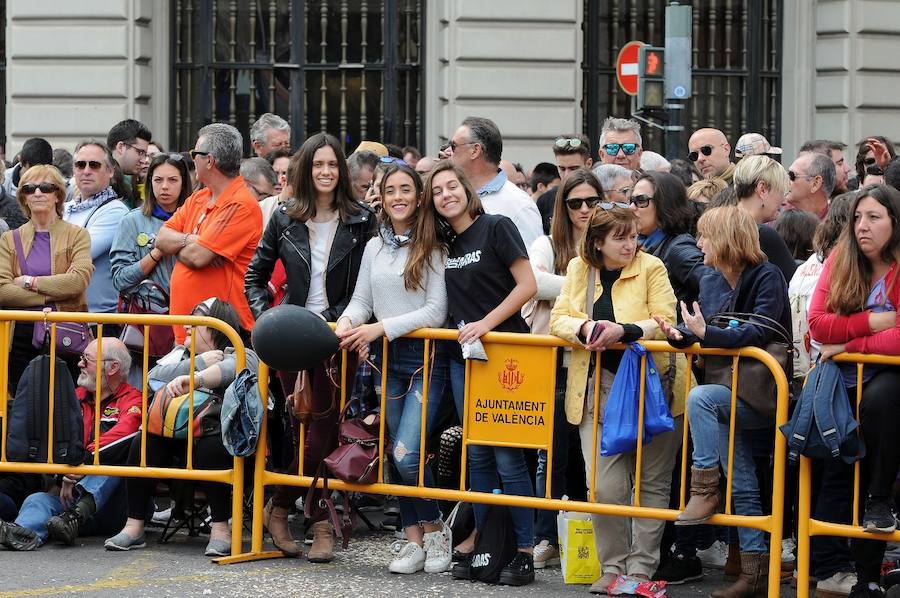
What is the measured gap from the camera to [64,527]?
8148 mm

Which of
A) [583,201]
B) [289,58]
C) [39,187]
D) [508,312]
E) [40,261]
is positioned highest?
[289,58]

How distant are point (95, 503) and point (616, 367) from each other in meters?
2.88

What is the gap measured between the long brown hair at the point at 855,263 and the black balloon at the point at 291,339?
232cm

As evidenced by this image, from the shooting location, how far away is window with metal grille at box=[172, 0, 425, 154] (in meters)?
17.2

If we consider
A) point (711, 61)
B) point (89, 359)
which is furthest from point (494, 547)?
point (711, 61)

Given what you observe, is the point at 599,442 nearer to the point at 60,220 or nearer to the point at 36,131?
the point at 60,220

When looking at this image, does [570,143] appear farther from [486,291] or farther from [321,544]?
[321,544]

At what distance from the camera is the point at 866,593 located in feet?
23.0

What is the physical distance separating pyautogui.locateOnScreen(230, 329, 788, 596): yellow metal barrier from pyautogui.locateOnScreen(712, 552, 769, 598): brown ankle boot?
18cm

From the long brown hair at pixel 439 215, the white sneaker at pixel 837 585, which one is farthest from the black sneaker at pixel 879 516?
the long brown hair at pixel 439 215

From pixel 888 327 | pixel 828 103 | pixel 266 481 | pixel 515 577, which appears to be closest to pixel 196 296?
pixel 266 481

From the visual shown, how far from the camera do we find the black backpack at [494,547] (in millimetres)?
7590

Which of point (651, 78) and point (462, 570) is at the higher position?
point (651, 78)

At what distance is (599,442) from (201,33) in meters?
10.9
